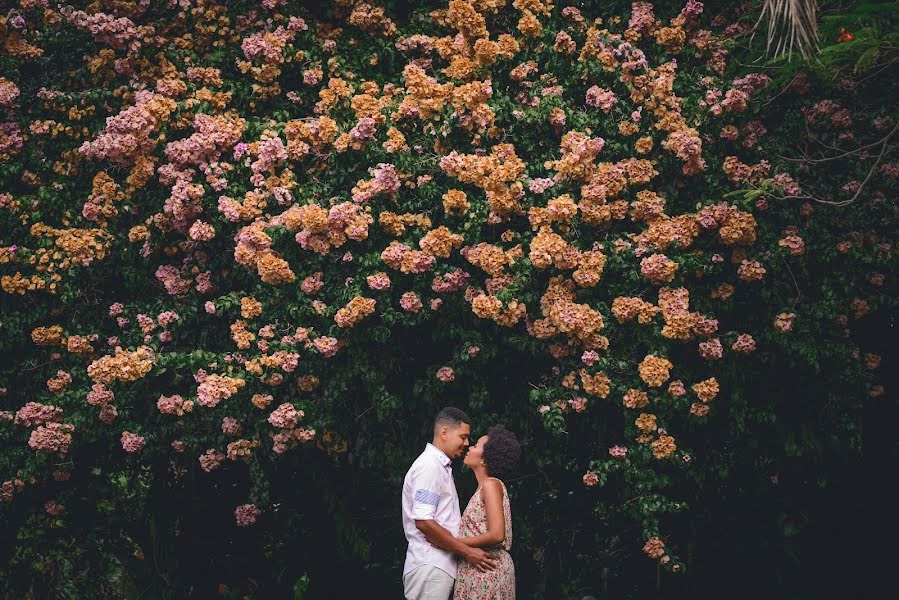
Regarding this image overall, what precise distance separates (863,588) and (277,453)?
4.18 metres

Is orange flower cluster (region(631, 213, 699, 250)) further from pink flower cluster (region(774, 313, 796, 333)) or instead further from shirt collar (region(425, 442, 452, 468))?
shirt collar (region(425, 442, 452, 468))

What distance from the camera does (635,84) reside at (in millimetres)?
5230

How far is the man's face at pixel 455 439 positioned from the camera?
4.21 meters

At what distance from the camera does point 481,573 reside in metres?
4.05

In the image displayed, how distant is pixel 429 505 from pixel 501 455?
433mm

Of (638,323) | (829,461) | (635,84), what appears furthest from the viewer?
(829,461)

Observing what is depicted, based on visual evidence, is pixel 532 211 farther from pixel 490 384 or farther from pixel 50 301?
pixel 50 301

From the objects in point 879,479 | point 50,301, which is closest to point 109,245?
point 50,301

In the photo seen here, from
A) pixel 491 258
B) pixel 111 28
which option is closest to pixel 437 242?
pixel 491 258

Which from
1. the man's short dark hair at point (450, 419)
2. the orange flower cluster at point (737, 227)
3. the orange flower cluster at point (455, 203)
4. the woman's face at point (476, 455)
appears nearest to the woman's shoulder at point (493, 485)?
the woman's face at point (476, 455)

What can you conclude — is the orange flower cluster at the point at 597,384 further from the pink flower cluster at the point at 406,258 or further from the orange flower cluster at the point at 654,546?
the pink flower cluster at the point at 406,258

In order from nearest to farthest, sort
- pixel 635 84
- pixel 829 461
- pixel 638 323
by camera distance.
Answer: pixel 638 323
pixel 635 84
pixel 829 461

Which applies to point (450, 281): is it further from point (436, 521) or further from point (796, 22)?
point (796, 22)

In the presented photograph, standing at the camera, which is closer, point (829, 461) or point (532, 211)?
point (532, 211)
